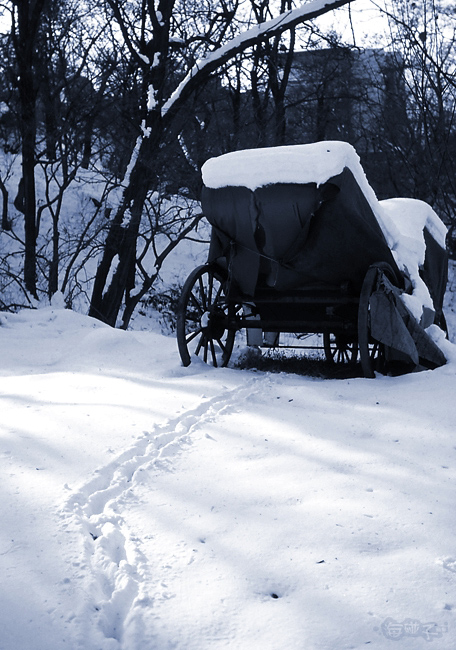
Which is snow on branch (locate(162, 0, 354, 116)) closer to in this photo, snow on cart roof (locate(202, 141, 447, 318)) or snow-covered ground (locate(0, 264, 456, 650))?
snow on cart roof (locate(202, 141, 447, 318))

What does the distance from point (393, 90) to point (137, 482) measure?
48.4ft

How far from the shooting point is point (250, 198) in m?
5.60

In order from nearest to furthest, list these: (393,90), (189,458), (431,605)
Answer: (431,605), (189,458), (393,90)

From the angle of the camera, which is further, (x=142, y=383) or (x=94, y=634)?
(x=142, y=383)

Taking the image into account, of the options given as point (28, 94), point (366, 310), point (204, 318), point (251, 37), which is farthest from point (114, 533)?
point (28, 94)

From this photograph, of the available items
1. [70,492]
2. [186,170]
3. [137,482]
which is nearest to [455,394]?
[137,482]

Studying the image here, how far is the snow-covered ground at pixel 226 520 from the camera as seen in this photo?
5.98 feet

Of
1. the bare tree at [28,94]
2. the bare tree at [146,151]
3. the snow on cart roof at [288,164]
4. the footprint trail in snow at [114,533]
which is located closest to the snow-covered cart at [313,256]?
the snow on cart roof at [288,164]

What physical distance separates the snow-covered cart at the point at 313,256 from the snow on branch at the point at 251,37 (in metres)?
3.23

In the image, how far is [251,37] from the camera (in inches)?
350

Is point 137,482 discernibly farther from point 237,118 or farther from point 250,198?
point 237,118

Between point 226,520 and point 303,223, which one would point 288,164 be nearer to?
point 303,223

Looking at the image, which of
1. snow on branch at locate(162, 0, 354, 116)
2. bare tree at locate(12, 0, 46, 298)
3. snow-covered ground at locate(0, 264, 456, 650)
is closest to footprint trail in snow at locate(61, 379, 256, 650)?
→ snow-covered ground at locate(0, 264, 456, 650)

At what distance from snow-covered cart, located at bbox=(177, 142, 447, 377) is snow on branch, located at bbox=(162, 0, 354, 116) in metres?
3.23
